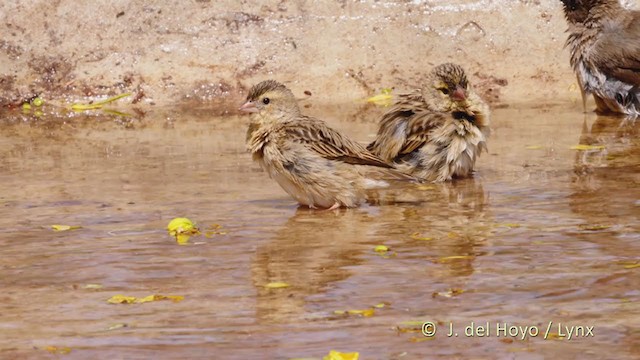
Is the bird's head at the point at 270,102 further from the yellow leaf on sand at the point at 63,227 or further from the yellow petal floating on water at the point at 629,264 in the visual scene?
the yellow petal floating on water at the point at 629,264

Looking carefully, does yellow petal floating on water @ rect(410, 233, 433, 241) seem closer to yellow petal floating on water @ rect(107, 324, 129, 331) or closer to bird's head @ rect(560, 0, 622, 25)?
yellow petal floating on water @ rect(107, 324, 129, 331)

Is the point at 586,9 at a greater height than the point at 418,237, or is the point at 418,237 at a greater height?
the point at 586,9

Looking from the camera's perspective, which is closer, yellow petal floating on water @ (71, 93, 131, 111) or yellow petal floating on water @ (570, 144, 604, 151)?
yellow petal floating on water @ (570, 144, 604, 151)

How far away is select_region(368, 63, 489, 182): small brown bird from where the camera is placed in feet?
29.5

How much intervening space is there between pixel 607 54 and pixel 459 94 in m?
3.33

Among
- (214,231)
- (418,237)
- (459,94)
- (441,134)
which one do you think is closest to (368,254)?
(418,237)

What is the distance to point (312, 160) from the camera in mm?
8070

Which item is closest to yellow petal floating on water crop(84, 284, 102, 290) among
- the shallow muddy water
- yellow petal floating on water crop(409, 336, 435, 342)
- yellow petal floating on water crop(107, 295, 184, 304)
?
the shallow muddy water

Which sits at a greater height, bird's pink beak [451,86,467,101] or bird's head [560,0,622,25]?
bird's head [560,0,622,25]

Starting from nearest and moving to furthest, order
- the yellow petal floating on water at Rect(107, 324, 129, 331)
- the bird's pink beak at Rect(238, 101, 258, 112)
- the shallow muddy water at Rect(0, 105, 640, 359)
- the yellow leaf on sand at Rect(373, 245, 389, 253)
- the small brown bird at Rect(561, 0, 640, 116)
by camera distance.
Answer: the shallow muddy water at Rect(0, 105, 640, 359) < the yellow petal floating on water at Rect(107, 324, 129, 331) < the yellow leaf on sand at Rect(373, 245, 389, 253) < the bird's pink beak at Rect(238, 101, 258, 112) < the small brown bird at Rect(561, 0, 640, 116)

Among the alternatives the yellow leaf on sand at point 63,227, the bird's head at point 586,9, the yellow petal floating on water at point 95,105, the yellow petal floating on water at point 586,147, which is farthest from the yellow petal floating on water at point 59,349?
the bird's head at point 586,9

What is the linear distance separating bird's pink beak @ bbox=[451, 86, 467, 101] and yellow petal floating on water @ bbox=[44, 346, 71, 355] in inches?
175

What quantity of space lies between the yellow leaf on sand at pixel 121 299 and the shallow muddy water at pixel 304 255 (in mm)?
53

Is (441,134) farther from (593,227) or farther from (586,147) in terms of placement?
(593,227)
